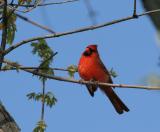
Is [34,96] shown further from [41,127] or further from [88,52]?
[88,52]

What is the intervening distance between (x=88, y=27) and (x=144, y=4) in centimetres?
157

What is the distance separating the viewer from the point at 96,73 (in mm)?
5359

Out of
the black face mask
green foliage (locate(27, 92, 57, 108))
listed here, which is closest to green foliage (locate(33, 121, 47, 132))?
green foliage (locate(27, 92, 57, 108))

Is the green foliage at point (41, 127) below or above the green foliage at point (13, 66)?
below

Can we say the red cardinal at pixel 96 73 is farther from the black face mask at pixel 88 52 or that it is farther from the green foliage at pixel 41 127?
the green foliage at pixel 41 127

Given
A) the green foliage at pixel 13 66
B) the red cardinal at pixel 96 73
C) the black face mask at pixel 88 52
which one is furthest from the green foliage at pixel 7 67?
the black face mask at pixel 88 52

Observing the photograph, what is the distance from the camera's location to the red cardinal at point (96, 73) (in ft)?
17.3

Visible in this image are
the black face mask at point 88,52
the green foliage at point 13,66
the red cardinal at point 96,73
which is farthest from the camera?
the black face mask at point 88,52

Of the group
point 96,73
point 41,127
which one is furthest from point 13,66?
point 96,73

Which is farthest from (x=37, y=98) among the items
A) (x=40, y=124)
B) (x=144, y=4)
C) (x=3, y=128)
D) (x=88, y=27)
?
(x=144, y=4)

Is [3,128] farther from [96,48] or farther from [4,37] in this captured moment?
[96,48]

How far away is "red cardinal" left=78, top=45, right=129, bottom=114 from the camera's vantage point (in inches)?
207

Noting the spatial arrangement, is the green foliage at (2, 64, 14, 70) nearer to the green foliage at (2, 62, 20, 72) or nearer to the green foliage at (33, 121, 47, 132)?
the green foliage at (2, 62, 20, 72)

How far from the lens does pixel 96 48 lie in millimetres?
5770
